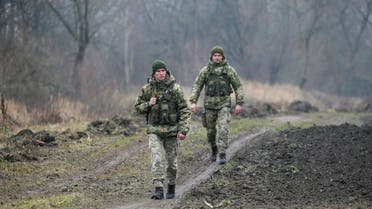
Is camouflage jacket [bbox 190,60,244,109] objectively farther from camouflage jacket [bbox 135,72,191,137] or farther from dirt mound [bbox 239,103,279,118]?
dirt mound [bbox 239,103,279,118]

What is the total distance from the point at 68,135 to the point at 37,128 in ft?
6.61

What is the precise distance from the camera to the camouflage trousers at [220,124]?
482 inches

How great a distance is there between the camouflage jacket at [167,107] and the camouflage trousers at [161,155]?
11 cm

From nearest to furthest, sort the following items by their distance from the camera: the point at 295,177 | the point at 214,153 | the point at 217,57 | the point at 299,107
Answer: the point at 295,177, the point at 217,57, the point at 214,153, the point at 299,107

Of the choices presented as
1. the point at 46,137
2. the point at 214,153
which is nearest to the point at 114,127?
the point at 46,137

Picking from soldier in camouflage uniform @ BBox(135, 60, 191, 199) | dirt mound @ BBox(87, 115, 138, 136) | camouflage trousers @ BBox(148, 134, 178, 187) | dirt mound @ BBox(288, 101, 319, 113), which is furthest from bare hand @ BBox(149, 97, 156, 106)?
dirt mound @ BBox(288, 101, 319, 113)

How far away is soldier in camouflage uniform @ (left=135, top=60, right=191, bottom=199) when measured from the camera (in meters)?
9.39

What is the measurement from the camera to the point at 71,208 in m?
9.08

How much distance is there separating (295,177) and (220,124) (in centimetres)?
220

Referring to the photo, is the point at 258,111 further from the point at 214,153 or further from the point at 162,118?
the point at 162,118

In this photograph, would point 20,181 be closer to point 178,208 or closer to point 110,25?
point 178,208

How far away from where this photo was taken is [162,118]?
9438mm

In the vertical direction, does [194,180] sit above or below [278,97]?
below

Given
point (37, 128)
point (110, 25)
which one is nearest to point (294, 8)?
point (110, 25)
